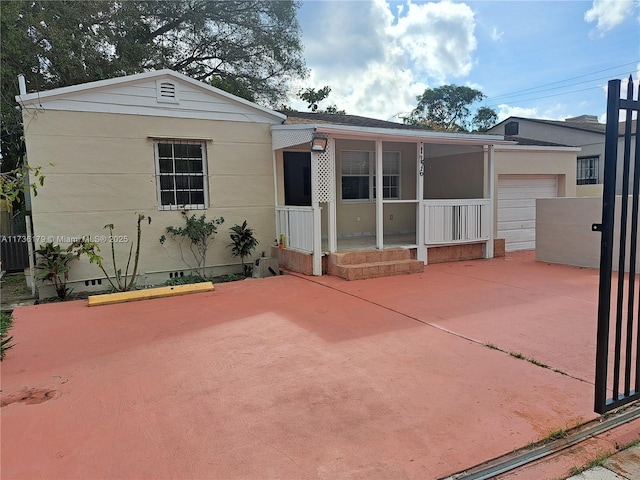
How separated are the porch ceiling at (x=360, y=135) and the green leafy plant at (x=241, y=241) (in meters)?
2.01

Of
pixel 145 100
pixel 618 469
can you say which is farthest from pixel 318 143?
pixel 618 469

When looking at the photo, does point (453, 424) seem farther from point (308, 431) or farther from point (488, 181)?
point (488, 181)

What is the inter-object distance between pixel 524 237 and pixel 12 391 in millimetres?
12124

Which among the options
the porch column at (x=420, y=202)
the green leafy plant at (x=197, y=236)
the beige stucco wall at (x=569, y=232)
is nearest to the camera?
the green leafy plant at (x=197, y=236)

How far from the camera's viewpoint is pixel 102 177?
7.58 meters

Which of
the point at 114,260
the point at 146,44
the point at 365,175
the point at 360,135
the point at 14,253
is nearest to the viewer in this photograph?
the point at 114,260

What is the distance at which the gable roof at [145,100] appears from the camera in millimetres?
7094

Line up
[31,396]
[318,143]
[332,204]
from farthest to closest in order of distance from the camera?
[332,204] → [318,143] → [31,396]

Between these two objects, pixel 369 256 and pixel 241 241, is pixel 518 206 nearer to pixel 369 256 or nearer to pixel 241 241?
pixel 369 256

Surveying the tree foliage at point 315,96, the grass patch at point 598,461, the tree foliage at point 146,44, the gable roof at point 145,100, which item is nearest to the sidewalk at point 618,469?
the grass patch at point 598,461

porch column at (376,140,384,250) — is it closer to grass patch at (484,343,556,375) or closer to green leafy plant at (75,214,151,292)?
grass patch at (484,343,556,375)

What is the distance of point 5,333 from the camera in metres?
5.04

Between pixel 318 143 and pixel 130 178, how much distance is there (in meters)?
3.80

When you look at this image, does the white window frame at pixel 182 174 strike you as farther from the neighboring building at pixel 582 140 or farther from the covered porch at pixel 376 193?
the neighboring building at pixel 582 140
